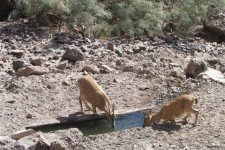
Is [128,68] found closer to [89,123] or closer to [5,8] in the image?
[89,123]

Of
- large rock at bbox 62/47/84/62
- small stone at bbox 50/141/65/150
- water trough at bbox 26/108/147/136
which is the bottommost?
water trough at bbox 26/108/147/136

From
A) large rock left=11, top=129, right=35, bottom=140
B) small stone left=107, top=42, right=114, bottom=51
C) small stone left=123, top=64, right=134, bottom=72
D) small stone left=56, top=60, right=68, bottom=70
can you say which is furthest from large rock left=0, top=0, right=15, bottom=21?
large rock left=11, top=129, right=35, bottom=140

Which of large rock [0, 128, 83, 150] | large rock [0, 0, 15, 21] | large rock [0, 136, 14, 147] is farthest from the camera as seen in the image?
large rock [0, 0, 15, 21]

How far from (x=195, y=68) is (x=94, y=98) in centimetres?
371

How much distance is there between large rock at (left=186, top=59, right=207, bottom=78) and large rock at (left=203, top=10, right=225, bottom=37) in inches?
171

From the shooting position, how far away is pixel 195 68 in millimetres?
14914

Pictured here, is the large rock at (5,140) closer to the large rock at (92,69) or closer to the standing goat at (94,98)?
the standing goat at (94,98)

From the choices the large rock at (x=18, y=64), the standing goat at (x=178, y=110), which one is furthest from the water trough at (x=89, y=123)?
the large rock at (x=18, y=64)

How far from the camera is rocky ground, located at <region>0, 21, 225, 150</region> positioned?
34.3 ft

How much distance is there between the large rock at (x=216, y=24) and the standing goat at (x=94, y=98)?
25.3 feet

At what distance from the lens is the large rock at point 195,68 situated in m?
14.9

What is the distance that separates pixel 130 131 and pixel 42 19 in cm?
878

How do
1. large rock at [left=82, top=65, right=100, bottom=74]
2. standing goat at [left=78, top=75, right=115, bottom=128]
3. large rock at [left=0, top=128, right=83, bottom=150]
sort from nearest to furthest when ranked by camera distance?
large rock at [left=0, top=128, right=83, bottom=150] → standing goat at [left=78, top=75, right=115, bottom=128] → large rock at [left=82, top=65, right=100, bottom=74]

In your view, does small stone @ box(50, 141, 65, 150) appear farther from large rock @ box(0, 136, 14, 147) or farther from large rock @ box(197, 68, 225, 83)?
large rock @ box(197, 68, 225, 83)
